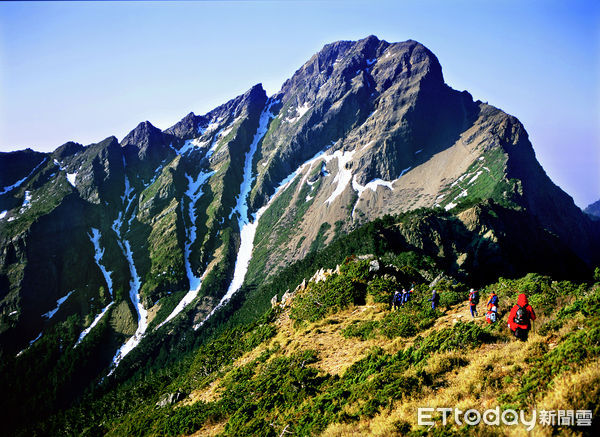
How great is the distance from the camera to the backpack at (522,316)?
12.6 m

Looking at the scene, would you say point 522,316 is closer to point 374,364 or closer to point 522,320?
point 522,320

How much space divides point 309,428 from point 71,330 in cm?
19103

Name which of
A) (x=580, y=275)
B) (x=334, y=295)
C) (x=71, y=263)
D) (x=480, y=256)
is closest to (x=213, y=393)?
(x=334, y=295)

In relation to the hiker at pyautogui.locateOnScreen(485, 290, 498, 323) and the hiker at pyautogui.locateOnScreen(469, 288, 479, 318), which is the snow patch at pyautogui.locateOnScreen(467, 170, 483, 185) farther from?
the hiker at pyautogui.locateOnScreen(485, 290, 498, 323)

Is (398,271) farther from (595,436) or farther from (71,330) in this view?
(71,330)

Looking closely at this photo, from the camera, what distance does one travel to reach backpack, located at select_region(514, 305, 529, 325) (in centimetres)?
1257

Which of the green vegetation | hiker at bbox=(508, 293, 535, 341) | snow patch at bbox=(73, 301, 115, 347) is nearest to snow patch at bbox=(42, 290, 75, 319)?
snow patch at bbox=(73, 301, 115, 347)

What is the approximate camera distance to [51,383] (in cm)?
12875

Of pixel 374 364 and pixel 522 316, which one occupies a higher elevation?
pixel 522 316

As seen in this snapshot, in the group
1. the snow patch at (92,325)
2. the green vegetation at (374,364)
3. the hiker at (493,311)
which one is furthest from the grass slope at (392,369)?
the snow patch at (92,325)

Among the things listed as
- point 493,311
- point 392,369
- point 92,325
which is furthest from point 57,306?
point 493,311

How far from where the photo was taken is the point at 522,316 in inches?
497

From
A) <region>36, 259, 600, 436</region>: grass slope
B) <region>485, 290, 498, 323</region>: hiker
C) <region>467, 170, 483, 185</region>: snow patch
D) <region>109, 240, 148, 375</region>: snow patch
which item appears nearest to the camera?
<region>36, 259, 600, 436</region>: grass slope

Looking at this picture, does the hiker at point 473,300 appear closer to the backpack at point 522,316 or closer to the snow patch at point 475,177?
the backpack at point 522,316
